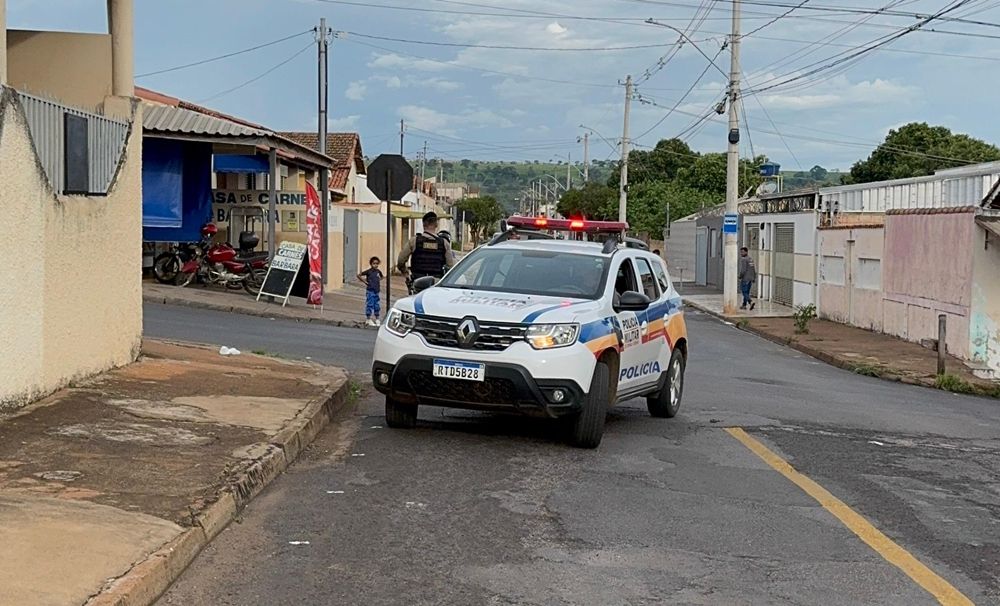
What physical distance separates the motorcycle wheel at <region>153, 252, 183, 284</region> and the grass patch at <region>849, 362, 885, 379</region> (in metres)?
14.0

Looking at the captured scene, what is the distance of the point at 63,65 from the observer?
12578 millimetres

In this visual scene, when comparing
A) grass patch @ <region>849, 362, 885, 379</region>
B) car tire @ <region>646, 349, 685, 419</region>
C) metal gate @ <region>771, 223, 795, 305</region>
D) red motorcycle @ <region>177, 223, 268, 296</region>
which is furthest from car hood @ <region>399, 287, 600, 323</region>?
metal gate @ <region>771, 223, 795, 305</region>

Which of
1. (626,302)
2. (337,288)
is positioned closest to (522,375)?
(626,302)

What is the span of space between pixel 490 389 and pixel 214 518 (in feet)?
10.1

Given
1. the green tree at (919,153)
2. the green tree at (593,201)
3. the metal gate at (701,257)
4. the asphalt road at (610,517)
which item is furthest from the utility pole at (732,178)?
the green tree at (593,201)

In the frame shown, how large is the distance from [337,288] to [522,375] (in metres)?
25.9

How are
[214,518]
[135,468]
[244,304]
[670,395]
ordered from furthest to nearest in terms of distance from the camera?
[244,304] < [670,395] < [135,468] < [214,518]

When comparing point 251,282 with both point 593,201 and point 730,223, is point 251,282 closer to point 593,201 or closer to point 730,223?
point 730,223

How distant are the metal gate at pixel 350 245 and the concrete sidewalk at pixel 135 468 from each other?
26.0 m

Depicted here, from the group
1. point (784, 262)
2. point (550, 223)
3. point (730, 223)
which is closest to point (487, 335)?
point (550, 223)

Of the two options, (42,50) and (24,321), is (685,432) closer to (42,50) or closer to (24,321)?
(24,321)

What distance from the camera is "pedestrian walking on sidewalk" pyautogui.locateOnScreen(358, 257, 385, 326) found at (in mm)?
23388

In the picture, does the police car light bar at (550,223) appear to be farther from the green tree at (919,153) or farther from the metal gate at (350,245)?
the green tree at (919,153)

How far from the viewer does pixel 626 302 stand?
34.2ft
